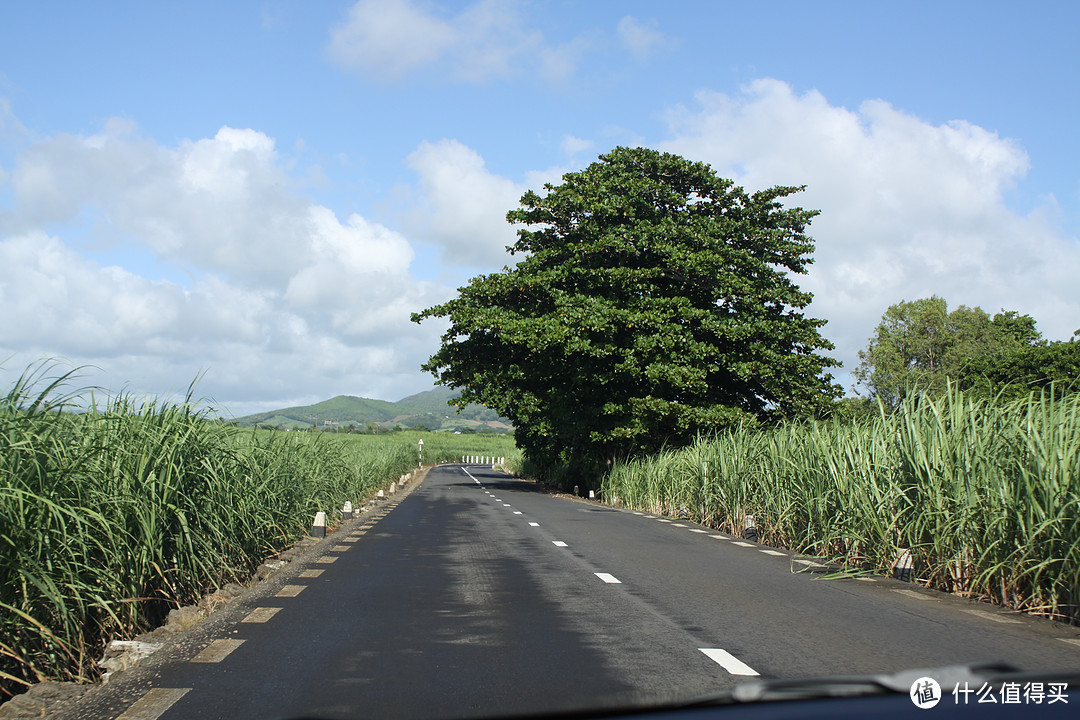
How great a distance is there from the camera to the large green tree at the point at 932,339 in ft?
227

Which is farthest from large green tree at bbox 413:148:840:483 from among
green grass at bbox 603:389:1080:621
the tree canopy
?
the tree canopy

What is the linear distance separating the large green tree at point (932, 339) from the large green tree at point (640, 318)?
138 feet

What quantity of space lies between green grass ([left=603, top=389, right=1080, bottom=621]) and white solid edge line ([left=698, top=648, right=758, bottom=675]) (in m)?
3.15

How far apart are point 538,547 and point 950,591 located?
572 cm

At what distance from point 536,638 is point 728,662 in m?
1.39

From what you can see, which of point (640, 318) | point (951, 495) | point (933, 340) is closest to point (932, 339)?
point (933, 340)

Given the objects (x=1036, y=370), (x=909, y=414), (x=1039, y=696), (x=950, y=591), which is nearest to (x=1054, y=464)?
(x=950, y=591)

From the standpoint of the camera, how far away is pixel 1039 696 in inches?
98.2

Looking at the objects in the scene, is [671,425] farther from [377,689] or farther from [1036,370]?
[1036,370]

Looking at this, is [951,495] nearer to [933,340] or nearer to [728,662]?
[728,662]

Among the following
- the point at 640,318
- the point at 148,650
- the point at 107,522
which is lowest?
the point at 148,650

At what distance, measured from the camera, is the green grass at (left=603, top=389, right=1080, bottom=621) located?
7207mm

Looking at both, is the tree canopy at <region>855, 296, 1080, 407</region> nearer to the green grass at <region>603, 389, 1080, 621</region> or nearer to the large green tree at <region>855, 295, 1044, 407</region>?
the large green tree at <region>855, 295, 1044, 407</region>

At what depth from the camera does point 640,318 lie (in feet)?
88.7
